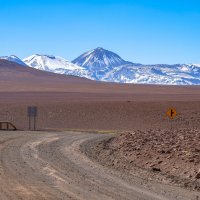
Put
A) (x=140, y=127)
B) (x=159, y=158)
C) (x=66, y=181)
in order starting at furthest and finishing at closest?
(x=140, y=127), (x=159, y=158), (x=66, y=181)

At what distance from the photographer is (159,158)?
18109 millimetres

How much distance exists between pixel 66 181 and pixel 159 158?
504cm

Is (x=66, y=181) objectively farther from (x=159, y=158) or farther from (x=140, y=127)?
(x=140, y=127)

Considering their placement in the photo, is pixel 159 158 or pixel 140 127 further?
pixel 140 127

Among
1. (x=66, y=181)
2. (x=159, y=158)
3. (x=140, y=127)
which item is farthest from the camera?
(x=140, y=127)

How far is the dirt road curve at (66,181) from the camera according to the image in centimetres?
1195

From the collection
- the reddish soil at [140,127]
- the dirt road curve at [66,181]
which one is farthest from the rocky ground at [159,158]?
the dirt road curve at [66,181]

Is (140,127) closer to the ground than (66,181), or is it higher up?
closer to the ground

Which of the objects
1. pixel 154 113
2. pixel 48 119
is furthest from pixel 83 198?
pixel 154 113

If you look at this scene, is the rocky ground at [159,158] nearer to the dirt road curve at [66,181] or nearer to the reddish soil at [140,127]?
the reddish soil at [140,127]

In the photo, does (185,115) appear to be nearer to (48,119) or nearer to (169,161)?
(48,119)

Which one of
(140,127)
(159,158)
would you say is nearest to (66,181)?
(159,158)

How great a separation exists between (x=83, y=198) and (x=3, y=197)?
1682 mm

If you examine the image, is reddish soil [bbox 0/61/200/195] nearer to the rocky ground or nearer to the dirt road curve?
the rocky ground
